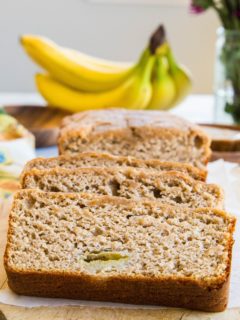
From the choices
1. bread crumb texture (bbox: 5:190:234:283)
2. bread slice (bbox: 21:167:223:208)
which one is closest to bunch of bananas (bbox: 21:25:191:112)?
bread slice (bbox: 21:167:223:208)

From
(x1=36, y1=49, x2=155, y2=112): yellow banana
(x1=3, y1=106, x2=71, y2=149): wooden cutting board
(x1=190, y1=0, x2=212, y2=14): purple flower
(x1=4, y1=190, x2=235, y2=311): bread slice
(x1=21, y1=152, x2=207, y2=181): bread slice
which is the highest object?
(x1=190, y1=0, x2=212, y2=14): purple flower

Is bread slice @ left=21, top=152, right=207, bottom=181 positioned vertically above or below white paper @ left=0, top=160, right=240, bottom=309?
above

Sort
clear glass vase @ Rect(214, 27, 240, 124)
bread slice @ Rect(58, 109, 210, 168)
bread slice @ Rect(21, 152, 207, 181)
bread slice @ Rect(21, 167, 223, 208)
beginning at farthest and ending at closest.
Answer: clear glass vase @ Rect(214, 27, 240, 124)
bread slice @ Rect(58, 109, 210, 168)
bread slice @ Rect(21, 152, 207, 181)
bread slice @ Rect(21, 167, 223, 208)

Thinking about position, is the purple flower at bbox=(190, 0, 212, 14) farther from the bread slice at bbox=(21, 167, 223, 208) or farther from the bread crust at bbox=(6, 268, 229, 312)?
the bread crust at bbox=(6, 268, 229, 312)

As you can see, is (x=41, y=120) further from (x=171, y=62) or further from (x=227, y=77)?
(x=227, y=77)

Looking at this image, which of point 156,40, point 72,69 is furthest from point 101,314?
point 72,69

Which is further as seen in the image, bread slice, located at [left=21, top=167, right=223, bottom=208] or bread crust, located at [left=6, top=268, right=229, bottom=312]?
bread slice, located at [left=21, top=167, right=223, bottom=208]
